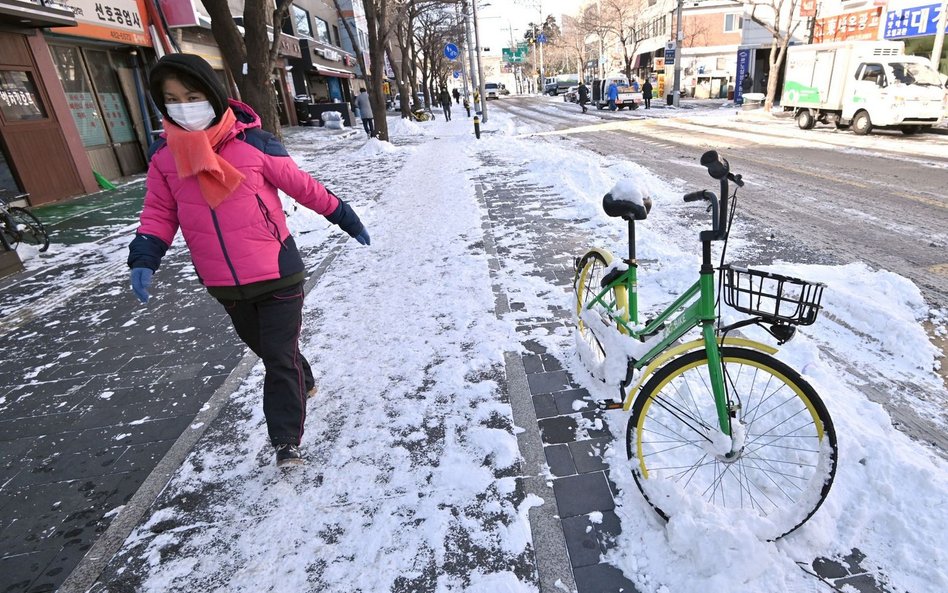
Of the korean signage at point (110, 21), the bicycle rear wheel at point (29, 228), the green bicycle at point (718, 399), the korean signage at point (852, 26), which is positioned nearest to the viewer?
the green bicycle at point (718, 399)

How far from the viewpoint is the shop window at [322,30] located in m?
36.0

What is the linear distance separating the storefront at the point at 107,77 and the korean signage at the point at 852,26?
28.7m

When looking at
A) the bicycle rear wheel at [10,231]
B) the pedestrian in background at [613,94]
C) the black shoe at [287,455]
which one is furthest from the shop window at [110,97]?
the pedestrian in background at [613,94]

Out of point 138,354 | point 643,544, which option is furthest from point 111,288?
point 643,544

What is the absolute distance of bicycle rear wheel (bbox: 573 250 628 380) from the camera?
3.30m

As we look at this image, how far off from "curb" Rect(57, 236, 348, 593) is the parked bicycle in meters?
5.94

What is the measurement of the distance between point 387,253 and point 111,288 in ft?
11.5

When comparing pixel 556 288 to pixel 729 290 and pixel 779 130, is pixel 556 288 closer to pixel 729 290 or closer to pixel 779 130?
pixel 729 290

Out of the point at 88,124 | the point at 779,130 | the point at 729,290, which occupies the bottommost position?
the point at 779,130

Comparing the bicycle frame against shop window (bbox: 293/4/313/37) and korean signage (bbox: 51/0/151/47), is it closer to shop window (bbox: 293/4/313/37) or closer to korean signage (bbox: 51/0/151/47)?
korean signage (bbox: 51/0/151/47)

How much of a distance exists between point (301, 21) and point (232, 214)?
36.5 m

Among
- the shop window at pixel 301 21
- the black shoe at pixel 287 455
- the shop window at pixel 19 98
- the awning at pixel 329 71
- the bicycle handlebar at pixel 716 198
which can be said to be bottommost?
the black shoe at pixel 287 455

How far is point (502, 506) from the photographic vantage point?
255cm

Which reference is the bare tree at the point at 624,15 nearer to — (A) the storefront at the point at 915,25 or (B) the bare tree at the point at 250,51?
(A) the storefront at the point at 915,25
